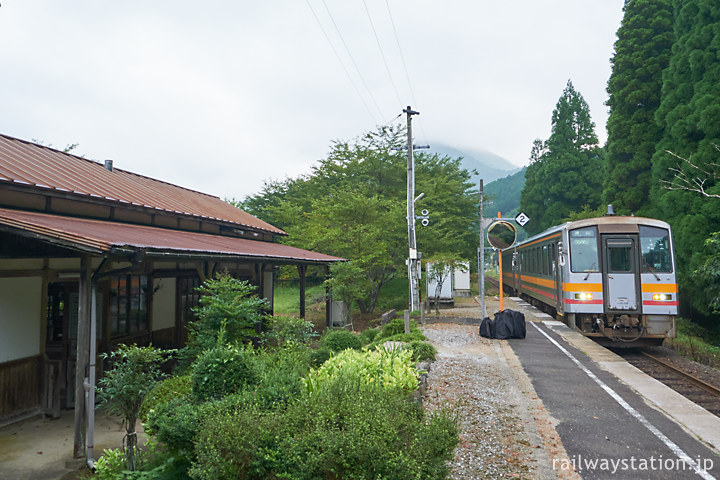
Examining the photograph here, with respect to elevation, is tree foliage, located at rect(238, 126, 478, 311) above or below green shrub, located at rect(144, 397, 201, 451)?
above

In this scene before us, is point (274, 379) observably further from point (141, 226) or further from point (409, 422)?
point (141, 226)

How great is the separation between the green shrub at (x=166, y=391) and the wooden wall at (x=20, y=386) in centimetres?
248

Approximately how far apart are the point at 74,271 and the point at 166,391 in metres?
3.13

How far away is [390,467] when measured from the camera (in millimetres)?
3396

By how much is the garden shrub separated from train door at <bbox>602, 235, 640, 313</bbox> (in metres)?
7.56

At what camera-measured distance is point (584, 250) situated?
12531 millimetres

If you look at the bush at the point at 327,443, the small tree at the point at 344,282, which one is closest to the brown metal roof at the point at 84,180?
the small tree at the point at 344,282

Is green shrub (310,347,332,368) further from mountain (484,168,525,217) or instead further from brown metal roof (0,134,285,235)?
mountain (484,168,525,217)

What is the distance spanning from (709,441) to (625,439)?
102cm

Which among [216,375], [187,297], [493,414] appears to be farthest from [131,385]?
[187,297]

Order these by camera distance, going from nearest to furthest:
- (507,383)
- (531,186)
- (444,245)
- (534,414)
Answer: (534,414)
(507,383)
(444,245)
(531,186)

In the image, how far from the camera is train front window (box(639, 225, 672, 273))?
11.8 m

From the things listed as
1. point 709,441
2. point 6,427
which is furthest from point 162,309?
point 709,441

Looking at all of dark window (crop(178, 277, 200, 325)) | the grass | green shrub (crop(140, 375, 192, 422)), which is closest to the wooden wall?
green shrub (crop(140, 375, 192, 422))
